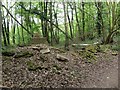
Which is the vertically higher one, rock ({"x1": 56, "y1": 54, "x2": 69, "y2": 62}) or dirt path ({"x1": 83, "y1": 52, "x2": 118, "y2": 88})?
rock ({"x1": 56, "y1": 54, "x2": 69, "y2": 62})

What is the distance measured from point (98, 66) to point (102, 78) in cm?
19

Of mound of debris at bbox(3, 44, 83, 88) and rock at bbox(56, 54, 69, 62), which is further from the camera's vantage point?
rock at bbox(56, 54, 69, 62)

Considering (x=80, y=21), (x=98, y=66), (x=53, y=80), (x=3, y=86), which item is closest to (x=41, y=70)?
(x=53, y=80)

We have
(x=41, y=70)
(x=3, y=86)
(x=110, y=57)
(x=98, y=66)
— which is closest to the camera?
(x=3, y=86)

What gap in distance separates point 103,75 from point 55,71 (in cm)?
55

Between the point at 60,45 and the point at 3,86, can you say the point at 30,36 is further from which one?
the point at 3,86

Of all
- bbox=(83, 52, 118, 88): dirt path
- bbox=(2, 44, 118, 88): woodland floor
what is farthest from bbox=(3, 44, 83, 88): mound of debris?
bbox=(83, 52, 118, 88): dirt path

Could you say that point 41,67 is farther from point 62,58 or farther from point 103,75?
point 103,75

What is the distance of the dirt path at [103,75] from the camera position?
2.55m

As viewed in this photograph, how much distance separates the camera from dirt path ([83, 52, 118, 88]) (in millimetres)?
2551

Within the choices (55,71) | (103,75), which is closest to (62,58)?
(55,71)

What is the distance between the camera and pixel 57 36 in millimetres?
2816

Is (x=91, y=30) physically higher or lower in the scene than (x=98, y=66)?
higher

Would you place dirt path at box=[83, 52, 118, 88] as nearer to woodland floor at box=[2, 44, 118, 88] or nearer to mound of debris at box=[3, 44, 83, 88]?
woodland floor at box=[2, 44, 118, 88]
